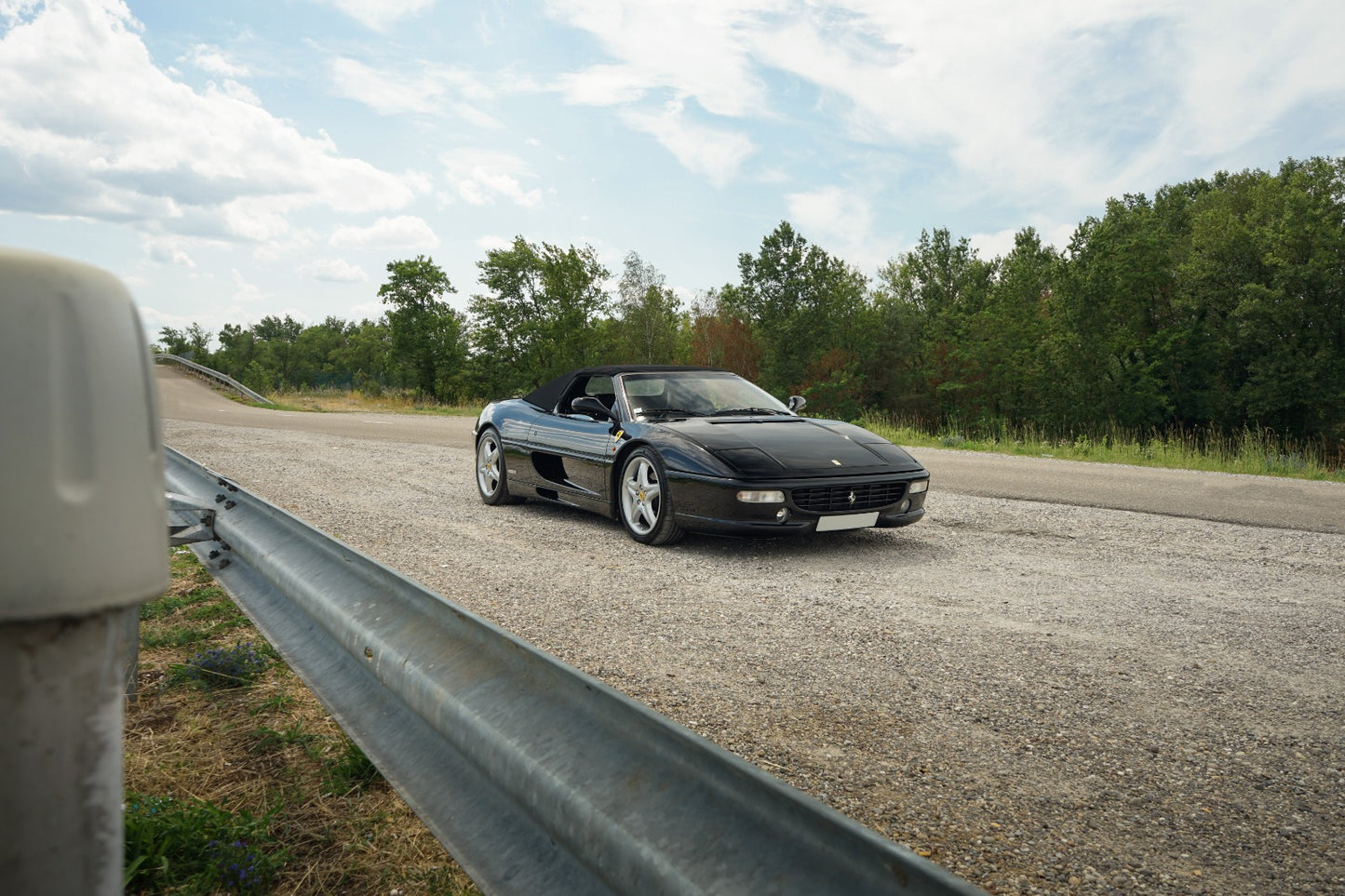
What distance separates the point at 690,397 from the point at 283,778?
533 centimetres

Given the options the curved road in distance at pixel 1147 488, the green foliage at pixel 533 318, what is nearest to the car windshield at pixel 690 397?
the curved road in distance at pixel 1147 488

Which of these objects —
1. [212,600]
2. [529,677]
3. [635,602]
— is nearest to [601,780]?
[529,677]

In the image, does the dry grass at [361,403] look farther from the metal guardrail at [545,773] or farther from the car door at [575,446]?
the metal guardrail at [545,773]

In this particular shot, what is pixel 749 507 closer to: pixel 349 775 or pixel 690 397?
pixel 690 397

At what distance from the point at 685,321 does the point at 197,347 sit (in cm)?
3706

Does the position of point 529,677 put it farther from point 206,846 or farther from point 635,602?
point 635,602

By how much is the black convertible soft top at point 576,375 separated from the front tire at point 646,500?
3.66 ft

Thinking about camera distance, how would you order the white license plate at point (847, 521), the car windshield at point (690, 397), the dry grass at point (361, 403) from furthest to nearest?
the dry grass at point (361, 403)
the car windshield at point (690, 397)
the white license plate at point (847, 521)

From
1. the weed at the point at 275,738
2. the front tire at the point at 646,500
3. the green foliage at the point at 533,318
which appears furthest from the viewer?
the green foliage at the point at 533,318

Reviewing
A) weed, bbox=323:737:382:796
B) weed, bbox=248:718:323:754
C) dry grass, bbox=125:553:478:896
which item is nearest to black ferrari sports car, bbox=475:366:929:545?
dry grass, bbox=125:553:478:896

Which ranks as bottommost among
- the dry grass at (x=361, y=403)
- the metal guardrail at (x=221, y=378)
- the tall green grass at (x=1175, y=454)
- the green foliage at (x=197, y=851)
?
the tall green grass at (x=1175, y=454)

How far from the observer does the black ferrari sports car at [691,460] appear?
6051 millimetres

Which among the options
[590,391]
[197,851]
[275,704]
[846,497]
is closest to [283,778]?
[197,851]

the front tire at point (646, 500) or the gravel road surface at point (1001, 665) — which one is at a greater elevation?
the front tire at point (646, 500)
